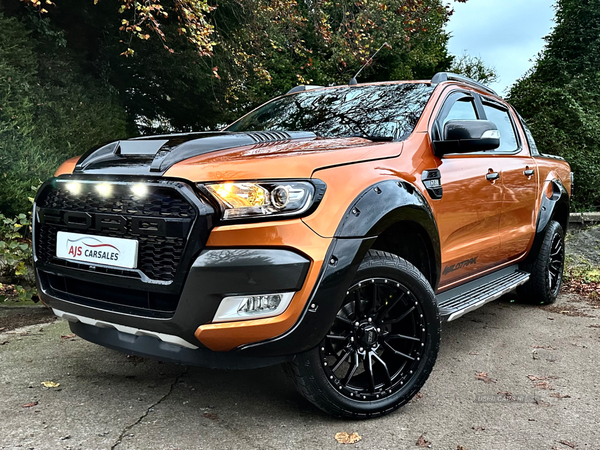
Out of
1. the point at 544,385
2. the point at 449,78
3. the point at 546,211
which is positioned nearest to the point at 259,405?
the point at 544,385

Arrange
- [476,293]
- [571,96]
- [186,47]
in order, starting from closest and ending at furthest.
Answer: [476,293] < [186,47] < [571,96]

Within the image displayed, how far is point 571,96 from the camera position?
35.4 ft

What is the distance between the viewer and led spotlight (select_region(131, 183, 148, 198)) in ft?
6.79

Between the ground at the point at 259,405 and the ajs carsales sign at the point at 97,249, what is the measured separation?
2.48ft

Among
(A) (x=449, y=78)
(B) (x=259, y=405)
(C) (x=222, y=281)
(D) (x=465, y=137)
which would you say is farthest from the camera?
(A) (x=449, y=78)

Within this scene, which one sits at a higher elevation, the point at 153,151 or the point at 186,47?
the point at 186,47

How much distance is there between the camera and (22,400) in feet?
8.34

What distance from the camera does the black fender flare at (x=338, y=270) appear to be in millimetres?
2049

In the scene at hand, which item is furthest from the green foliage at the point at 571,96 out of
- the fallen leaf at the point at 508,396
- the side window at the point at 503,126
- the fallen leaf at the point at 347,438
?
the fallen leaf at the point at 347,438

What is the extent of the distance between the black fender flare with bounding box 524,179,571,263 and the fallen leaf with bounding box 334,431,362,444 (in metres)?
2.74

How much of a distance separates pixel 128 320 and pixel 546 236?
372 centimetres

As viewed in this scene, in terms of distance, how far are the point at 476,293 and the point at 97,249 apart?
2.32 meters

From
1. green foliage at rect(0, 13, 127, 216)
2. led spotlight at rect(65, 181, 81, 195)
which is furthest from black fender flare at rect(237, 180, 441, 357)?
green foliage at rect(0, 13, 127, 216)

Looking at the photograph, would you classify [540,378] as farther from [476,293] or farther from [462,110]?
[462,110]
